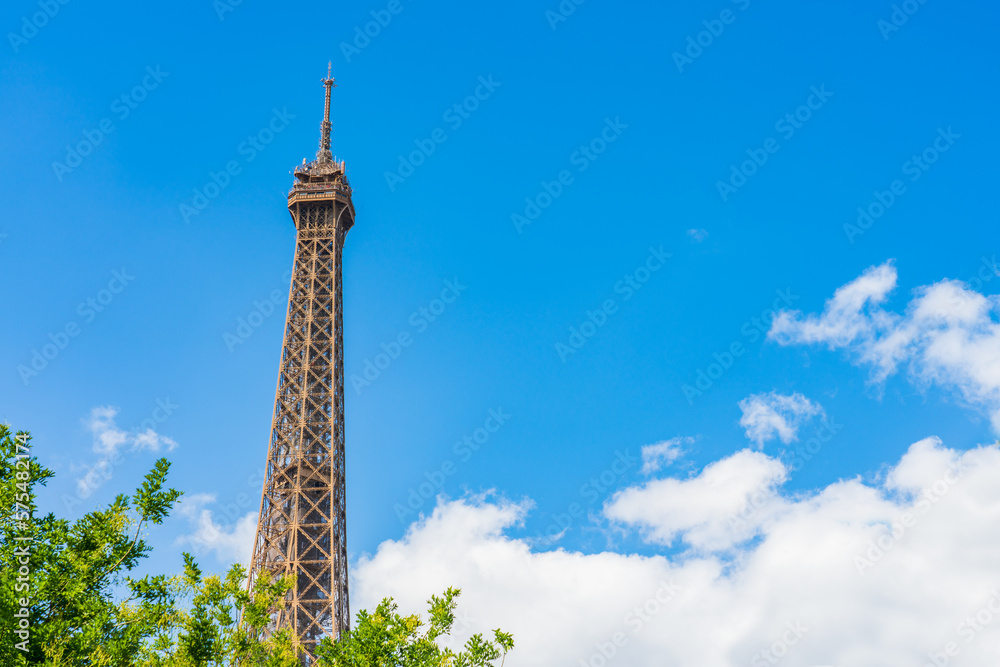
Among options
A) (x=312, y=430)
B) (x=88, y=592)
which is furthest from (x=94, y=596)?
(x=312, y=430)

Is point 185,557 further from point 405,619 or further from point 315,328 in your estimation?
point 315,328

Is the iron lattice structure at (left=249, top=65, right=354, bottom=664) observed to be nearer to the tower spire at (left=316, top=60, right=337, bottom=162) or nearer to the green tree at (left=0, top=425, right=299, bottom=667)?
the tower spire at (left=316, top=60, right=337, bottom=162)

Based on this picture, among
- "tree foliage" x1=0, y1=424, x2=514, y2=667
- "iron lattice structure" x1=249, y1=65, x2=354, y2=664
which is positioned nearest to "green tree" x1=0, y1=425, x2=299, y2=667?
"tree foliage" x1=0, y1=424, x2=514, y2=667

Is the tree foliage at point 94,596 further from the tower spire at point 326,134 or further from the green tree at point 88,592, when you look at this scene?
the tower spire at point 326,134

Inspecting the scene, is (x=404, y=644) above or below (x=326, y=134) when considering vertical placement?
below

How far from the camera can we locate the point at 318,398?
60.6m

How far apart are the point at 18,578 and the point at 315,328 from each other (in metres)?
47.3

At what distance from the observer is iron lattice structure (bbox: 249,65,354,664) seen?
54344 millimetres

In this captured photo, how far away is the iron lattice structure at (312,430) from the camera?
5434 cm

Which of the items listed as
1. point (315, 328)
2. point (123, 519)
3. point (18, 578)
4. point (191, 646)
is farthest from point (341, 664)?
point (315, 328)

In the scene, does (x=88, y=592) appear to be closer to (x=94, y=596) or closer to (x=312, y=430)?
(x=94, y=596)

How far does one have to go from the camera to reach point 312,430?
59.3 metres

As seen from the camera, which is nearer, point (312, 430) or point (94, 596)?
point (94, 596)

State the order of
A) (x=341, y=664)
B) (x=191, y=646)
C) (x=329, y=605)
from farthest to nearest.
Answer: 1. (x=329, y=605)
2. (x=341, y=664)
3. (x=191, y=646)
